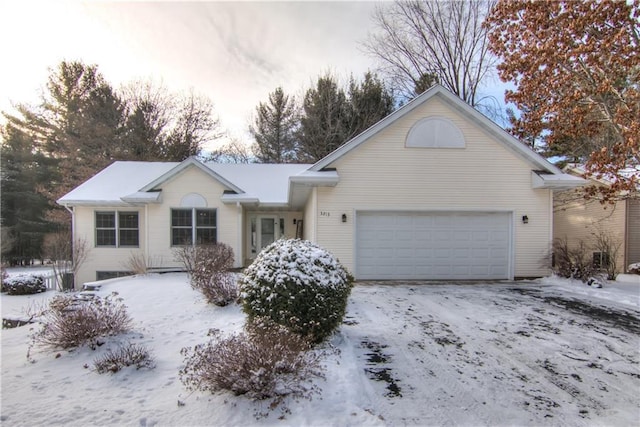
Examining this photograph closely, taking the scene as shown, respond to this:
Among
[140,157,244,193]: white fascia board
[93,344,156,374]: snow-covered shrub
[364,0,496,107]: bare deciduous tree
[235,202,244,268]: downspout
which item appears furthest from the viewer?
[364,0,496,107]: bare deciduous tree

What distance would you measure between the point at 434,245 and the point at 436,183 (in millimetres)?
1932

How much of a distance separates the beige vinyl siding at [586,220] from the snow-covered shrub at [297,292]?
488 inches

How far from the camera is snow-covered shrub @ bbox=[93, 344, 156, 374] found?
396cm

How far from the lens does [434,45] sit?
2125 centimetres

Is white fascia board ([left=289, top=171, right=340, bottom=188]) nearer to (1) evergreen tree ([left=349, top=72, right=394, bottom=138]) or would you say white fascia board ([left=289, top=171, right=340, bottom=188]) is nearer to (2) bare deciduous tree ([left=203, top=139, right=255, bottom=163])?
(1) evergreen tree ([left=349, top=72, right=394, bottom=138])

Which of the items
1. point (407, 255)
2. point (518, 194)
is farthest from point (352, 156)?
point (518, 194)

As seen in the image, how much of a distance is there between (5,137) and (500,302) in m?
33.1

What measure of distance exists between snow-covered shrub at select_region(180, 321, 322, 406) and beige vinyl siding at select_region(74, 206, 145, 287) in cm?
1149

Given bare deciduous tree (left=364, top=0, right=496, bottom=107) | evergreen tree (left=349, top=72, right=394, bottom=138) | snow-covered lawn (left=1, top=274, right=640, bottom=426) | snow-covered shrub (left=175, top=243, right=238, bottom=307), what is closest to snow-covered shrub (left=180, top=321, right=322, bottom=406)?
snow-covered lawn (left=1, top=274, right=640, bottom=426)

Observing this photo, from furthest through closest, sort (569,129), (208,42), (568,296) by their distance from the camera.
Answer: (569,129), (208,42), (568,296)

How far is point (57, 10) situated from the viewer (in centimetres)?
679

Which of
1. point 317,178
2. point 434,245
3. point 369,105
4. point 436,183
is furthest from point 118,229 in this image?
point 369,105

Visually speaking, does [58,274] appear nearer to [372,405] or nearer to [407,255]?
[407,255]

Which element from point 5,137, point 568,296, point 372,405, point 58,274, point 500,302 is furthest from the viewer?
point 5,137
